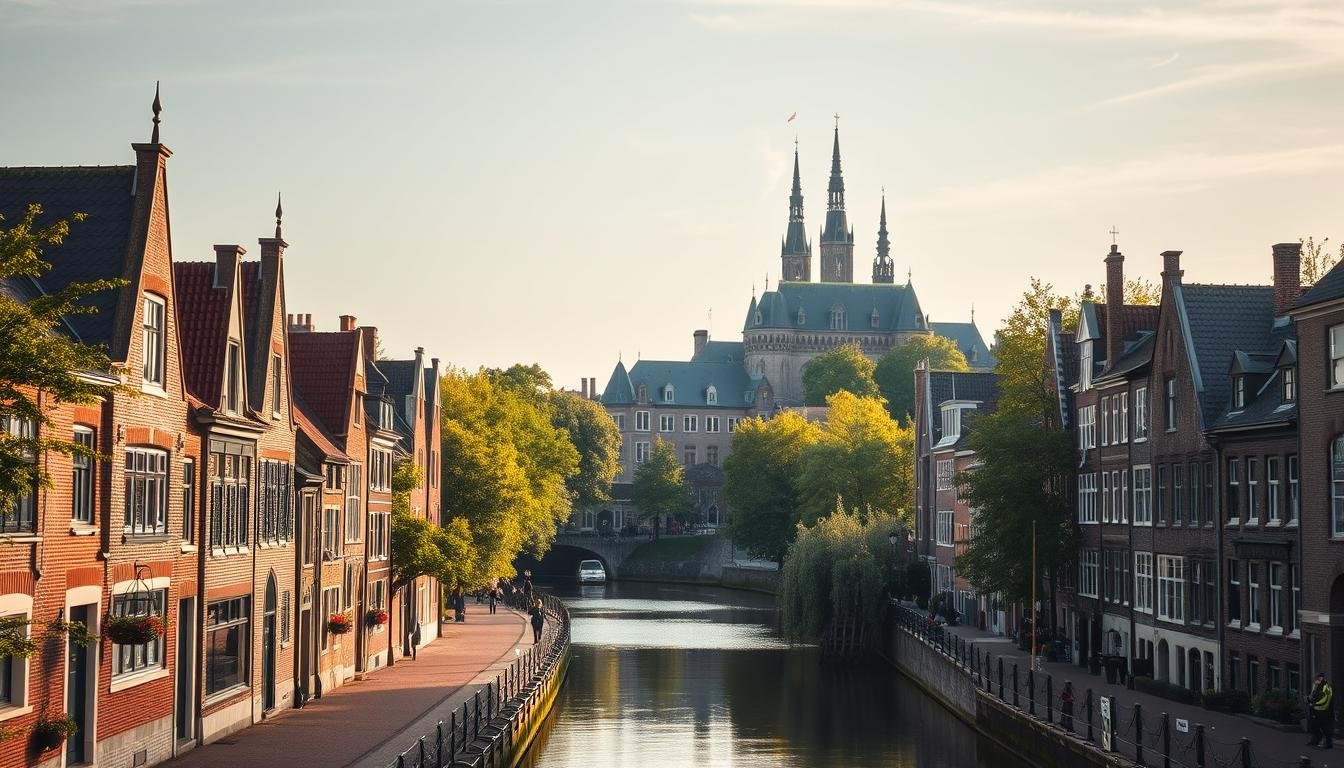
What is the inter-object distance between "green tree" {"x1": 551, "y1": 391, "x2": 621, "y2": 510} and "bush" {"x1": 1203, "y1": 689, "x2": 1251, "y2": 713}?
10688cm

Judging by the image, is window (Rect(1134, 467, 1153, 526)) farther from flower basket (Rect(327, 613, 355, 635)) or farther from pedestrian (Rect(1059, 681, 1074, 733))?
flower basket (Rect(327, 613, 355, 635))

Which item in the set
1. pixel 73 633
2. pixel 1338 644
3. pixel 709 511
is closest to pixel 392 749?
pixel 73 633

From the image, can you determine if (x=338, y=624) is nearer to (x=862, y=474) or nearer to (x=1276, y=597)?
(x=1276, y=597)

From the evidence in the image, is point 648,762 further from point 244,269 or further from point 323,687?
point 244,269

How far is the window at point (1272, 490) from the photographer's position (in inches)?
1658

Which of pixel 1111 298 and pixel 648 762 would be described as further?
pixel 1111 298

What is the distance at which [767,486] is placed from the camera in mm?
124500

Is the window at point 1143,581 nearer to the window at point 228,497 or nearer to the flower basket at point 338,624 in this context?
the flower basket at point 338,624

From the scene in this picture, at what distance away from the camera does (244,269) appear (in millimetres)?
42969

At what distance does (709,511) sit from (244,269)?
137990 millimetres

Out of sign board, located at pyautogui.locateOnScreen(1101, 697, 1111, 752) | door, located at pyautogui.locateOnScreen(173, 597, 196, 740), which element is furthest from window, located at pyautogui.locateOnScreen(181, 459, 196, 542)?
sign board, located at pyautogui.locateOnScreen(1101, 697, 1111, 752)

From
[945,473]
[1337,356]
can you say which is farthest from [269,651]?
[945,473]

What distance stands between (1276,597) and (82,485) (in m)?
28.1

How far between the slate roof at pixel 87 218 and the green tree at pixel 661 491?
12986 centimetres
